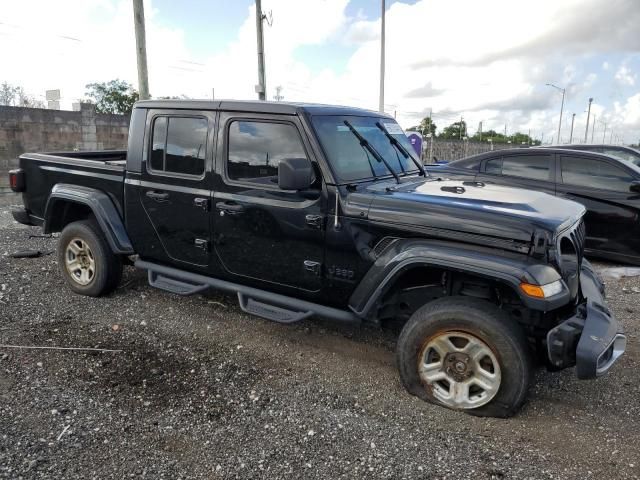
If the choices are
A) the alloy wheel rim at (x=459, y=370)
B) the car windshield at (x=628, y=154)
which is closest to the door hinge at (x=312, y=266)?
the alloy wheel rim at (x=459, y=370)

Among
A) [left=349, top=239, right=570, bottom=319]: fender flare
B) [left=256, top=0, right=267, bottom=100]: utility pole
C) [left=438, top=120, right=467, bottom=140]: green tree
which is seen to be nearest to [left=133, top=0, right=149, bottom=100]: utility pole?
[left=256, top=0, right=267, bottom=100]: utility pole

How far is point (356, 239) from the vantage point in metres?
3.41

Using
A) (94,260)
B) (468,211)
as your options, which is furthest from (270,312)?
(94,260)

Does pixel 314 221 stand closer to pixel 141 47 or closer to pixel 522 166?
pixel 522 166

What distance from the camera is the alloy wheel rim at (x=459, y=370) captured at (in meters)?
3.06

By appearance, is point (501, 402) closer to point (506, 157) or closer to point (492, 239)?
point (492, 239)

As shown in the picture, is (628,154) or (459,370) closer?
(459,370)

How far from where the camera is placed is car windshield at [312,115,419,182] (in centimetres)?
361

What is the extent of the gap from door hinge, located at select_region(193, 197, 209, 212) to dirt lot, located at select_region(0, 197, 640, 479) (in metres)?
1.13

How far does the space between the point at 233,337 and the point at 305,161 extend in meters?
1.78

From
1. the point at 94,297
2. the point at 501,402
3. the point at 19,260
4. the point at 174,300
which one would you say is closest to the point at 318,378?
the point at 501,402

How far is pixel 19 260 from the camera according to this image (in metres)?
6.30

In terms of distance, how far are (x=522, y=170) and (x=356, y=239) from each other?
4638 millimetres

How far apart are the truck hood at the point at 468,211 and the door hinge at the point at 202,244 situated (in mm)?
1419
